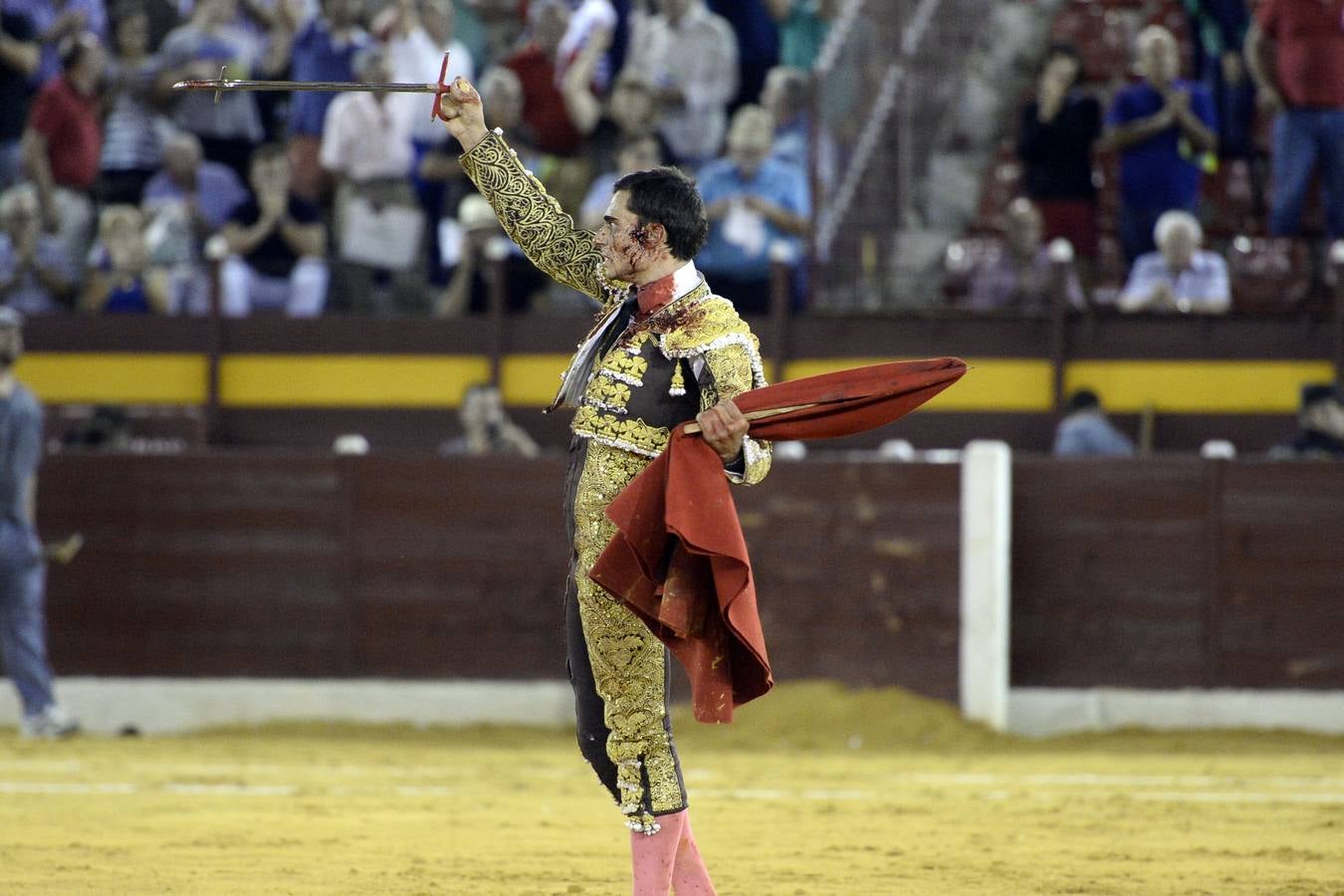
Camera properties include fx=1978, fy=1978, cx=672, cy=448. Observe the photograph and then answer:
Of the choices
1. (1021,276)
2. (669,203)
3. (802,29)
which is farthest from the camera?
(802,29)

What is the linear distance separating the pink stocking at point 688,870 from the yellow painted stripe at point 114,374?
6080 mm

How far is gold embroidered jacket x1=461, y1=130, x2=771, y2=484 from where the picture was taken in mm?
3846

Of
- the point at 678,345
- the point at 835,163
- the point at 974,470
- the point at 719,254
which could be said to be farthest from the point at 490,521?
the point at 678,345

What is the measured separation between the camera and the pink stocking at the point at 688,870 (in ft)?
13.2

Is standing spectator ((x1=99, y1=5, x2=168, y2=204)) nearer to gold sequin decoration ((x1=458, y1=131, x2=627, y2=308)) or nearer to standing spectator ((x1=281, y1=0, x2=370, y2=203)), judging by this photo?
standing spectator ((x1=281, y1=0, x2=370, y2=203))

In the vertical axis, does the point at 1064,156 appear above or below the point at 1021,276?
above

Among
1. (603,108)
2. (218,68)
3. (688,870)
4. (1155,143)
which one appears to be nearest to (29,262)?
(218,68)

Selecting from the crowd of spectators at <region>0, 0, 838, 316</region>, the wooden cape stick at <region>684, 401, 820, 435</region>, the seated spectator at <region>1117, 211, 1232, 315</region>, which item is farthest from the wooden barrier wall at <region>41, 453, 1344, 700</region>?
the wooden cape stick at <region>684, 401, 820, 435</region>

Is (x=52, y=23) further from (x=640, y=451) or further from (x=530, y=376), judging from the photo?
(x=640, y=451)

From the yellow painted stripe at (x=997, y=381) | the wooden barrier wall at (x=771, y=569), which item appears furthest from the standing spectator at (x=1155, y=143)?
the wooden barrier wall at (x=771, y=569)

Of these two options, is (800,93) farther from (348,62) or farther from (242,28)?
(242,28)

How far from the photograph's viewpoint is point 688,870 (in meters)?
4.02

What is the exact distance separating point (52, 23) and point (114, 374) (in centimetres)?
202

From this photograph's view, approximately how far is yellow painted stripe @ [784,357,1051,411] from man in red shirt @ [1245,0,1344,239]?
1332mm
